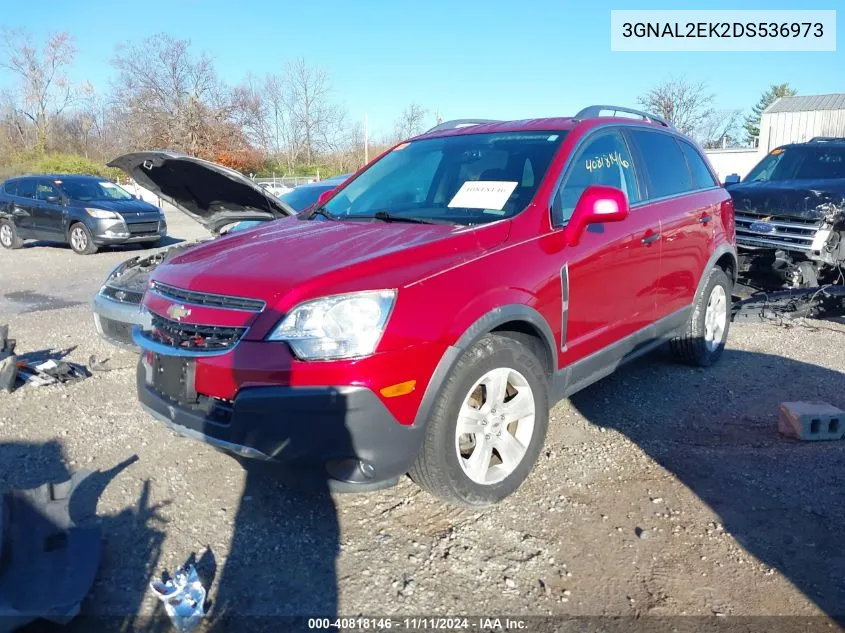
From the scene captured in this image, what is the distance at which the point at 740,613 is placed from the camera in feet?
8.29

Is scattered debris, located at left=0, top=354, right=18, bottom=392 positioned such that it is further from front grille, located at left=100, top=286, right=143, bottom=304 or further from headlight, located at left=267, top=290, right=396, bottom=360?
headlight, located at left=267, top=290, right=396, bottom=360

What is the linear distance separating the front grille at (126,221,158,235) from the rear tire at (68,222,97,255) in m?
0.78

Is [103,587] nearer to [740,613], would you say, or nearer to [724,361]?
[740,613]

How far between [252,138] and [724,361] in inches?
1736

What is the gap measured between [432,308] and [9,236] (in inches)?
609

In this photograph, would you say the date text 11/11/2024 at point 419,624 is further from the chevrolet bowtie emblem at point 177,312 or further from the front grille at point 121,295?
the front grille at point 121,295

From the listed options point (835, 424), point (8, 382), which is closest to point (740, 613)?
point (835, 424)

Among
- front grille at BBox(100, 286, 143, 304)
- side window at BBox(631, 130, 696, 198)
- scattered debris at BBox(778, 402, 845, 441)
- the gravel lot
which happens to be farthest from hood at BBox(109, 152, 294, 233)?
scattered debris at BBox(778, 402, 845, 441)

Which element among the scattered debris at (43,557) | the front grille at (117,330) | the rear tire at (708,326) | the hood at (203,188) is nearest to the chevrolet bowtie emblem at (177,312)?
the scattered debris at (43,557)

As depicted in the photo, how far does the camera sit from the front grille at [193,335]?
9.24 feet

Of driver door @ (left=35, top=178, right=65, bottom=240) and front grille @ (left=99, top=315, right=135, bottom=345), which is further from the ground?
driver door @ (left=35, top=178, right=65, bottom=240)

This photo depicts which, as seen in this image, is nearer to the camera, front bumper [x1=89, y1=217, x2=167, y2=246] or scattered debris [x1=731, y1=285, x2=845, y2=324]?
scattered debris [x1=731, y1=285, x2=845, y2=324]

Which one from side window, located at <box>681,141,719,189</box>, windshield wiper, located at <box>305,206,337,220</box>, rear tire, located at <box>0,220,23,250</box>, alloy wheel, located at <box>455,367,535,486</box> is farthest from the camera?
rear tire, located at <box>0,220,23,250</box>

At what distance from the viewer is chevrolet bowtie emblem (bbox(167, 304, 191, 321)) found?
3.01 m
